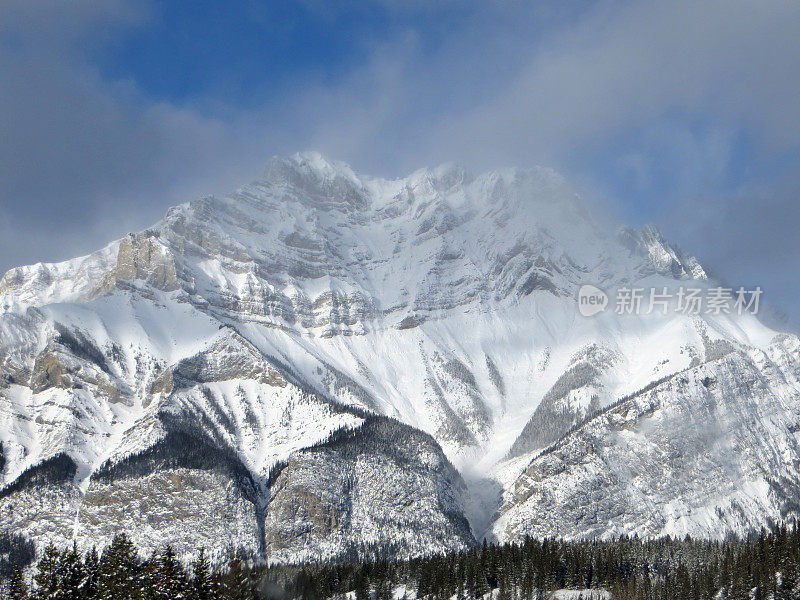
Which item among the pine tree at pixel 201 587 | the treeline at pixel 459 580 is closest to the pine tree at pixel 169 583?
the treeline at pixel 459 580

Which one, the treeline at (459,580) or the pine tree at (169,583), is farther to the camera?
the treeline at (459,580)

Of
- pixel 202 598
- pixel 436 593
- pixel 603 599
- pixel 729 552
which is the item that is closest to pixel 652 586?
pixel 603 599

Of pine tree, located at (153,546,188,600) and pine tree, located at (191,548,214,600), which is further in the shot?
pine tree, located at (191,548,214,600)

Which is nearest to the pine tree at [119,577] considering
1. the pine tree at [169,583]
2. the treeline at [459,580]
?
the treeline at [459,580]

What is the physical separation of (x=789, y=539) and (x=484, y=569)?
57439mm

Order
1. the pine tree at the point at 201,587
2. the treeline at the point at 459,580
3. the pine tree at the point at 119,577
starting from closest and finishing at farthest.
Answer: the pine tree at the point at 119,577, the treeline at the point at 459,580, the pine tree at the point at 201,587

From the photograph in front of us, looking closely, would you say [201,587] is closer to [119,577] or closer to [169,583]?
[169,583]

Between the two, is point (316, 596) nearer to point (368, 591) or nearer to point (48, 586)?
point (368, 591)

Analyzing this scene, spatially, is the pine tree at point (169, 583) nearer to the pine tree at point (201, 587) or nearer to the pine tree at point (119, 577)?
the pine tree at point (201, 587)

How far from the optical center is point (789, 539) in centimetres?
17450

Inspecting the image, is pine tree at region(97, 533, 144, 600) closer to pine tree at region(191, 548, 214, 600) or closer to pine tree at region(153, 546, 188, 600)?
pine tree at region(153, 546, 188, 600)

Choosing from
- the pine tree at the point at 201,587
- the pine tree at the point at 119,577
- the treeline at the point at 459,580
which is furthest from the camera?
the pine tree at the point at 201,587

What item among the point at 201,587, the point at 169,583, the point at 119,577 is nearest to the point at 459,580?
the point at 201,587

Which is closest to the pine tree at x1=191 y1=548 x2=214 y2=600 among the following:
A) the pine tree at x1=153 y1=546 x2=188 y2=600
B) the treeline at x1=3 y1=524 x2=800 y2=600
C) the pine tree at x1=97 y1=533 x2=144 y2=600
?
the treeline at x1=3 y1=524 x2=800 y2=600
